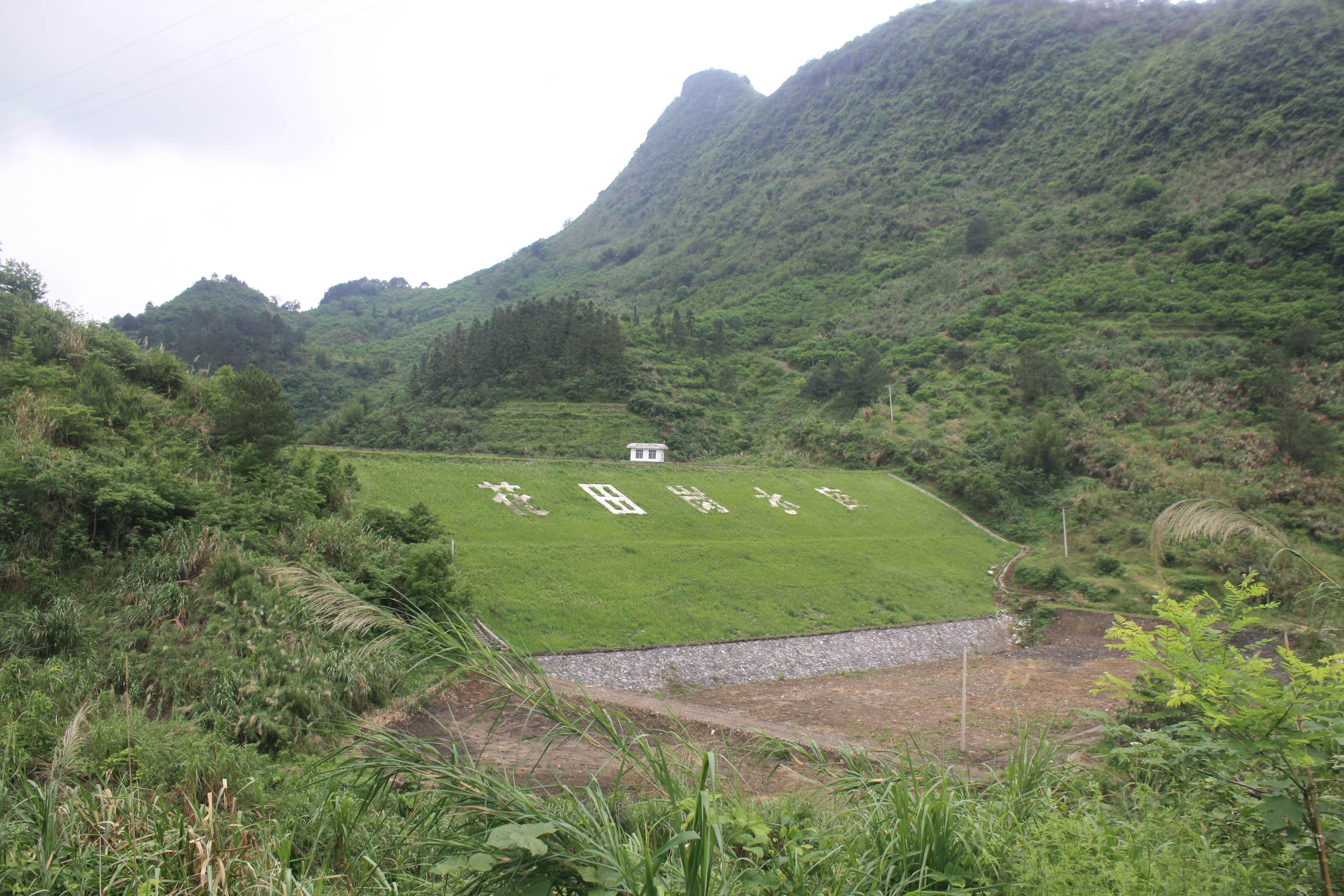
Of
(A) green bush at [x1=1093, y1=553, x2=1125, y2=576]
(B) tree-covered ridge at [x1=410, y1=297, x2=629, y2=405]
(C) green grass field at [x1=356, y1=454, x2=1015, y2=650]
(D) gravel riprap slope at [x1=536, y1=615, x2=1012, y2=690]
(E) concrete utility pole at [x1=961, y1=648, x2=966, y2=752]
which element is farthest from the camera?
(B) tree-covered ridge at [x1=410, y1=297, x2=629, y2=405]

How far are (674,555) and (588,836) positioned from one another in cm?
1602

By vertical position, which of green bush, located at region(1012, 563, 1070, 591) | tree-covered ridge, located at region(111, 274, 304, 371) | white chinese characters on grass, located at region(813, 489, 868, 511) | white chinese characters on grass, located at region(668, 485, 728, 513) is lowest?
green bush, located at region(1012, 563, 1070, 591)

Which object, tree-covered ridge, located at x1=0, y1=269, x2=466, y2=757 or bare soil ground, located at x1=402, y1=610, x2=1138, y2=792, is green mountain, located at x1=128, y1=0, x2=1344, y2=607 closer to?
bare soil ground, located at x1=402, y1=610, x2=1138, y2=792

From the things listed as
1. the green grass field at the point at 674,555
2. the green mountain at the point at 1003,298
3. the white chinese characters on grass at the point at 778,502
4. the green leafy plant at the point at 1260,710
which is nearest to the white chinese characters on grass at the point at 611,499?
the green grass field at the point at 674,555

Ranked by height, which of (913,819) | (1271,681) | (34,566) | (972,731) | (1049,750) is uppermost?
(34,566)

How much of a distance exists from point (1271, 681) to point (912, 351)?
51.3 metres

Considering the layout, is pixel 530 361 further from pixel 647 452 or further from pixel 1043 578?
pixel 1043 578

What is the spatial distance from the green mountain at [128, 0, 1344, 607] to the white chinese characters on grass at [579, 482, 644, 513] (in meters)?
14.6

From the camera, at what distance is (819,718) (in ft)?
35.7

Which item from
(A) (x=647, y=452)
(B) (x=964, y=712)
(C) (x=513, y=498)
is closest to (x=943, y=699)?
(B) (x=964, y=712)

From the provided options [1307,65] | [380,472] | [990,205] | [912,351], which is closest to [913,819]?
[380,472]

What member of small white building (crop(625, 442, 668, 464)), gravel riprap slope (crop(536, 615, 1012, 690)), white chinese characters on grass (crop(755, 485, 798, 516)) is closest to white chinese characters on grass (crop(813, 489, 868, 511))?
white chinese characters on grass (crop(755, 485, 798, 516))

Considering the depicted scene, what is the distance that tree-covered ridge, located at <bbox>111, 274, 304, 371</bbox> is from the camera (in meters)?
59.2

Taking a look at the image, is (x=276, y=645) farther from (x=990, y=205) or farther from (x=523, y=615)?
(x=990, y=205)
